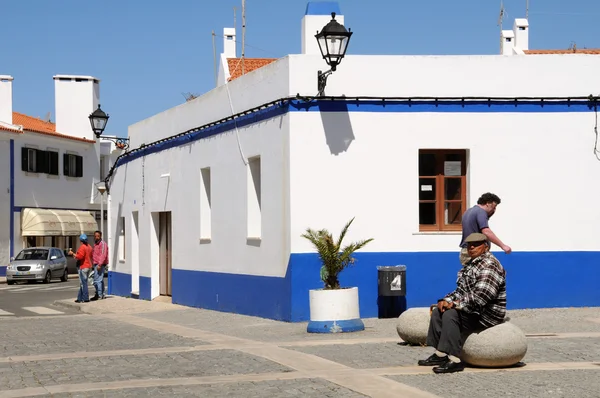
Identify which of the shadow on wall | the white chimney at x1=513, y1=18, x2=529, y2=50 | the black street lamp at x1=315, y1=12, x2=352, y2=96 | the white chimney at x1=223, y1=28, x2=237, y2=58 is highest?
the white chimney at x1=513, y1=18, x2=529, y2=50

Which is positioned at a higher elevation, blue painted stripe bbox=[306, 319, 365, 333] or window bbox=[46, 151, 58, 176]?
window bbox=[46, 151, 58, 176]

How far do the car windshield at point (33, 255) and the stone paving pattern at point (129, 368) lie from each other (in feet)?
105

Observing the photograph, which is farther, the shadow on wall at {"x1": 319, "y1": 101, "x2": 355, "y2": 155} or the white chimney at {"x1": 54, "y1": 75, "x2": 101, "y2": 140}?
the white chimney at {"x1": 54, "y1": 75, "x2": 101, "y2": 140}

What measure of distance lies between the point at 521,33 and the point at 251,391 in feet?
118

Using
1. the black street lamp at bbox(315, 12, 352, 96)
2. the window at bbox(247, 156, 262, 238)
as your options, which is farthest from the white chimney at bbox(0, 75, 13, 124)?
the black street lamp at bbox(315, 12, 352, 96)

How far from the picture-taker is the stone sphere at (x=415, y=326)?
41.0 ft

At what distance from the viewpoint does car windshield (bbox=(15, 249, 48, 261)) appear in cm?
4334

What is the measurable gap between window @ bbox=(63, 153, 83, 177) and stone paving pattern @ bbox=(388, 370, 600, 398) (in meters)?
46.9

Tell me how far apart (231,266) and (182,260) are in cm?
323

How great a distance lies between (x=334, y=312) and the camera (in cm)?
1498

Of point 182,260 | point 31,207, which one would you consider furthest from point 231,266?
point 31,207

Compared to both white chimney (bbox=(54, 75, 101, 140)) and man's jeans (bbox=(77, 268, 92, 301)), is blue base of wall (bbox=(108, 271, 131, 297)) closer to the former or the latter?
man's jeans (bbox=(77, 268, 92, 301))

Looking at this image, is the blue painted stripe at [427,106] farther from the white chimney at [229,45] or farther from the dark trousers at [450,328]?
the white chimney at [229,45]

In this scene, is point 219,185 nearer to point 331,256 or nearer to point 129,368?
point 331,256
